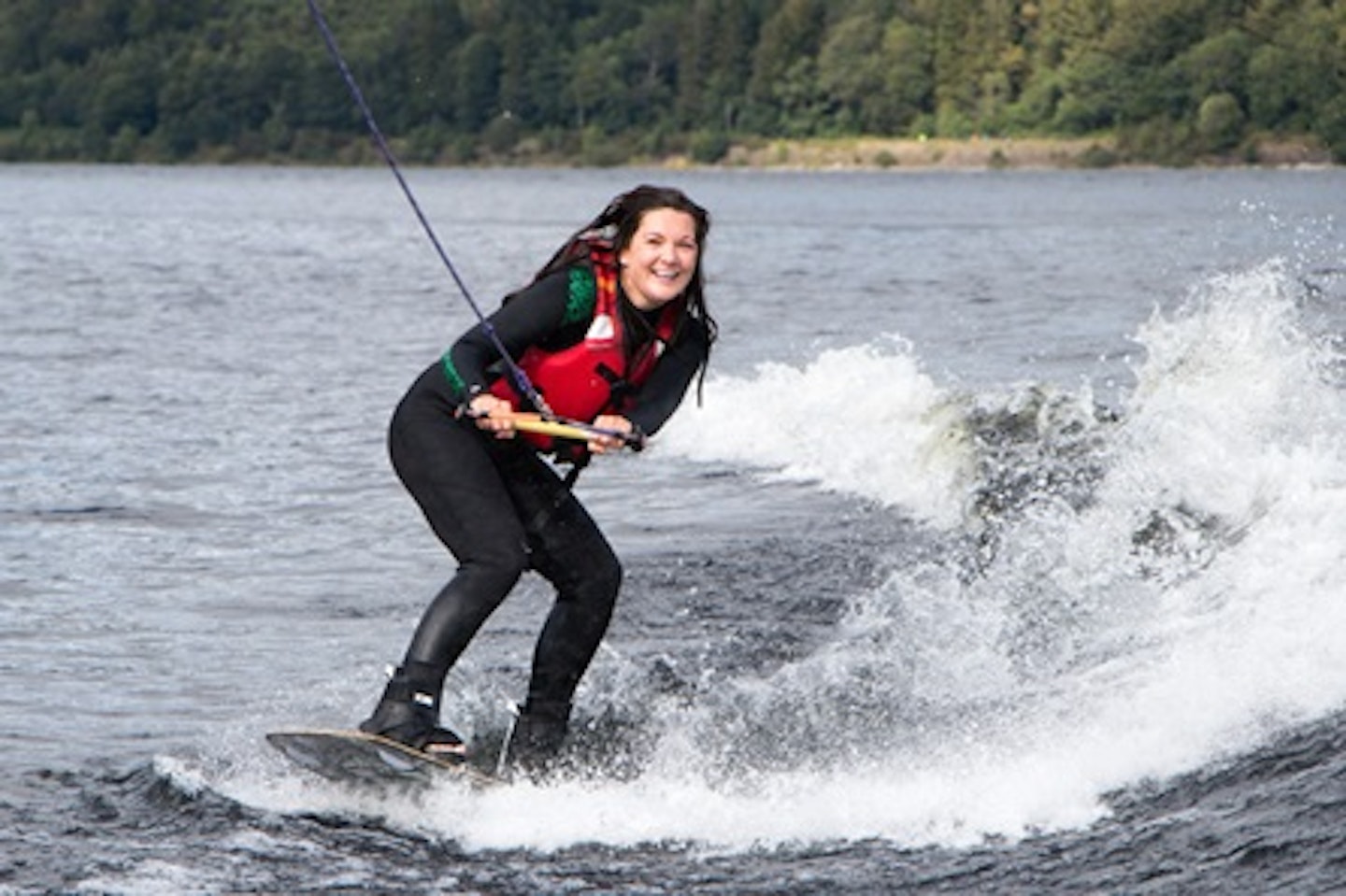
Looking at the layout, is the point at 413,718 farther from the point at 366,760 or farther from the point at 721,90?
the point at 721,90

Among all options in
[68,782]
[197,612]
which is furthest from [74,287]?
[68,782]

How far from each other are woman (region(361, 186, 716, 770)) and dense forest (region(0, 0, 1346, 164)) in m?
149

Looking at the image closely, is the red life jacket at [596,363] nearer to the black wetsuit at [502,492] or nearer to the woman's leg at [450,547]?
the black wetsuit at [502,492]

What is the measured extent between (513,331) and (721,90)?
7301 inches

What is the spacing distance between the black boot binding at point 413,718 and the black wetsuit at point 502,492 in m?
0.04

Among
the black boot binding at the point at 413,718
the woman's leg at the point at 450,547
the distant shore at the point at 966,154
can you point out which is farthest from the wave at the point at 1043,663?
the distant shore at the point at 966,154

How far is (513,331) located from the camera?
827 centimetres

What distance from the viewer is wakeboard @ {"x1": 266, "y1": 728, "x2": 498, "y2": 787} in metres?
8.28

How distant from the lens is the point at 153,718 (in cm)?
1042

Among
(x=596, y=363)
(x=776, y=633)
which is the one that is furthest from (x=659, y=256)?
(x=776, y=633)

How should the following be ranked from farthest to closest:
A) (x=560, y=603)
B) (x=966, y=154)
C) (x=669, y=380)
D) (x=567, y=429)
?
(x=966, y=154) → (x=560, y=603) → (x=669, y=380) → (x=567, y=429)

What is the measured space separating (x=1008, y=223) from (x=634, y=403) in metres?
71.5

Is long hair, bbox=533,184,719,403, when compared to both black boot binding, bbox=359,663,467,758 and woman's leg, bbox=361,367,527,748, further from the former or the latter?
black boot binding, bbox=359,663,467,758

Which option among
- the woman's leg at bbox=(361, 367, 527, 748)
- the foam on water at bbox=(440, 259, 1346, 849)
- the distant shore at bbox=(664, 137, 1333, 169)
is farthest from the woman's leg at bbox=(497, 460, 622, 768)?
the distant shore at bbox=(664, 137, 1333, 169)
